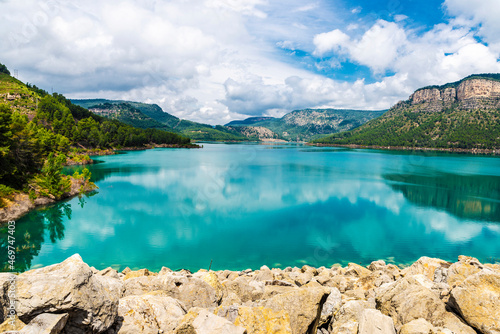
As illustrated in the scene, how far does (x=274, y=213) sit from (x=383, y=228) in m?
11.5

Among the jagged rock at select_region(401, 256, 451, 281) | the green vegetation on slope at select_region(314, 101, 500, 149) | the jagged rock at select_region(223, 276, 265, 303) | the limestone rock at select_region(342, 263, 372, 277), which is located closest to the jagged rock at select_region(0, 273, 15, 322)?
the jagged rock at select_region(223, 276, 265, 303)

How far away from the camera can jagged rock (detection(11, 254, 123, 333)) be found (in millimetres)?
4918

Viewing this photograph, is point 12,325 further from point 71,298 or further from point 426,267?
point 426,267

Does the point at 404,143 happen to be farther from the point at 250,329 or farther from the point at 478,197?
the point at 250,329

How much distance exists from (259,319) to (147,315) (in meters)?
2.76

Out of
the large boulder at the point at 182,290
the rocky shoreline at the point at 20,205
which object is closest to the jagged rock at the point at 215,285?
the large boulder at the point at 182,290

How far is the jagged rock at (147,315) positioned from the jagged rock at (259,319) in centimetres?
122

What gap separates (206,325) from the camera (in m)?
5.40

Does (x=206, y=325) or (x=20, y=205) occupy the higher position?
(x=206, y=325)

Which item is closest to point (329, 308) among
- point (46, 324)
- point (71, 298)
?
point (71, 298)

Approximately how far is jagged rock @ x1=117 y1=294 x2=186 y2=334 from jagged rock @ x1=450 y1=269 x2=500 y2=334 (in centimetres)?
730

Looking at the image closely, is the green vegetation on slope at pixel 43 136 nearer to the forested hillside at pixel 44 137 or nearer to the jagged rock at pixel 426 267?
the forested hillside at pixel 44 137

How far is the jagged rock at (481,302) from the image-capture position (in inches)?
245

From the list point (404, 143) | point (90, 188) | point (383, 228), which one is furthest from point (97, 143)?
point (404, 143)
